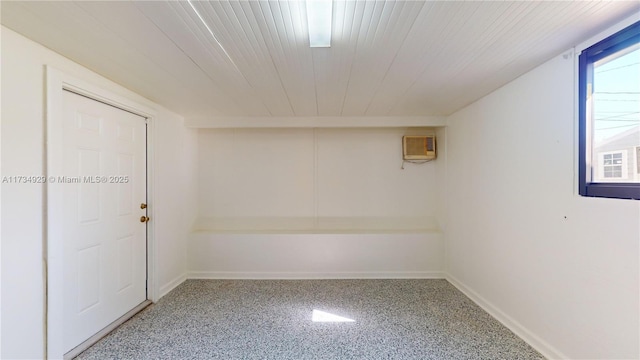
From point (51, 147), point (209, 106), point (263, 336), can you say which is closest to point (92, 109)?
point (51, 147)

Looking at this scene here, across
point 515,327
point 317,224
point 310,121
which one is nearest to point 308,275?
point 317,224

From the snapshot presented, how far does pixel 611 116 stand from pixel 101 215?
150 inches

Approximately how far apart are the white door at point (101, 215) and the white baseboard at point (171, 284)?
0.21m

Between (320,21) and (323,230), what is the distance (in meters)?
2.83

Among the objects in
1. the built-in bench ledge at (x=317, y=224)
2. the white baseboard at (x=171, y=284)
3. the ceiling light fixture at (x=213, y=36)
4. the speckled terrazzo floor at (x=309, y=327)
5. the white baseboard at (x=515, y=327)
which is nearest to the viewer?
the ceiling light fixture at (x=213, y=36)

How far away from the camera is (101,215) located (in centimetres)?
222

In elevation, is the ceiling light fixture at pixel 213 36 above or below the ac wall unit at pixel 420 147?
above

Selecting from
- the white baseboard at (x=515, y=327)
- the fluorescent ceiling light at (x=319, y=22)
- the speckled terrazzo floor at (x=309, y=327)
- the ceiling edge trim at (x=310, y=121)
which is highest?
the fluorescent ceiling light at (x=319, y=22)

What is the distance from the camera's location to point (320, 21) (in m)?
1.42

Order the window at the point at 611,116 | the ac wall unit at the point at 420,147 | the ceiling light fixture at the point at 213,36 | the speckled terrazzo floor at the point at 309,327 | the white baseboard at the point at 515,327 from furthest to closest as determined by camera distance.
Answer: the ac wall unit at the point at 420,147
the speckled terrazzo floor at the point at 309,327
the white baseboard at the point at 515,327
the window at the point at 611,116
the ceiling light fixture at the point at 213,36

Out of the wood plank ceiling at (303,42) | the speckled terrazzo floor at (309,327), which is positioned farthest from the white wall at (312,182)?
the wood plank ceiling at (303,42)

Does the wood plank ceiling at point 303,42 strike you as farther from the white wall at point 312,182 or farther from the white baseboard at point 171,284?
the white baseboard at point 171,284

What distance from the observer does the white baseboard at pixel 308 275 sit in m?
3.55

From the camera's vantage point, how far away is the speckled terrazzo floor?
1989mm
